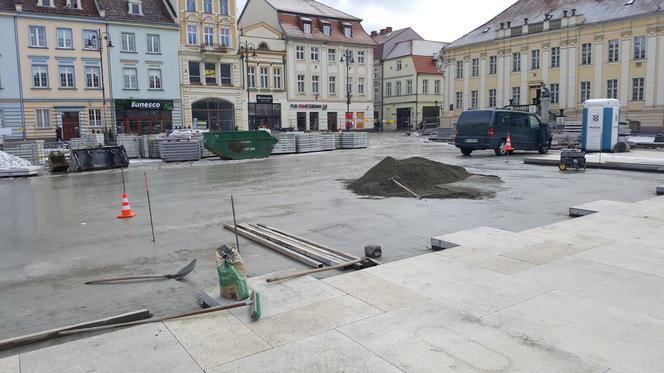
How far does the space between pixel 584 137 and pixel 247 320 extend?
79.0 ft

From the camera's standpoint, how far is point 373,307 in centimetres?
493

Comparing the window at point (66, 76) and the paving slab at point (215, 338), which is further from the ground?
the window at point (66, 76)

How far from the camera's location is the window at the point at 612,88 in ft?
159

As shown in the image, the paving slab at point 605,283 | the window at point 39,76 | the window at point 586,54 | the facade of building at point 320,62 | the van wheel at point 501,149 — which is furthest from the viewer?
the facade of building at point 320,62

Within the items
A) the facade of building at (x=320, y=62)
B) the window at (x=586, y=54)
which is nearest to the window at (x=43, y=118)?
the facade of building at (x=320, y=62)

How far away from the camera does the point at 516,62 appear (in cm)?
5600

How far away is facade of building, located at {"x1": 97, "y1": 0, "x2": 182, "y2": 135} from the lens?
160 ft

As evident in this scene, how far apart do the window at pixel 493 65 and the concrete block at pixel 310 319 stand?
188 feet

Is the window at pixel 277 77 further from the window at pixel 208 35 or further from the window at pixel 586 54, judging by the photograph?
the window at pixel 586 54

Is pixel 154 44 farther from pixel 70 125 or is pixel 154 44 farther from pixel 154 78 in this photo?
pixel 70 125

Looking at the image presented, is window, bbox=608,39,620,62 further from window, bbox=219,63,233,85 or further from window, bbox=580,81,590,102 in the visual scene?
window, bbox=219,63,233,85

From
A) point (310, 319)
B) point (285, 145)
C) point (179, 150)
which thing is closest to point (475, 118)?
point (285, 145)

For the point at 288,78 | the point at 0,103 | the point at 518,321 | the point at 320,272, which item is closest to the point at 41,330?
the point at 320,272

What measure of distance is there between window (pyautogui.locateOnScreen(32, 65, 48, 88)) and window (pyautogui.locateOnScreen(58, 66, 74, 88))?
3.81 ft
